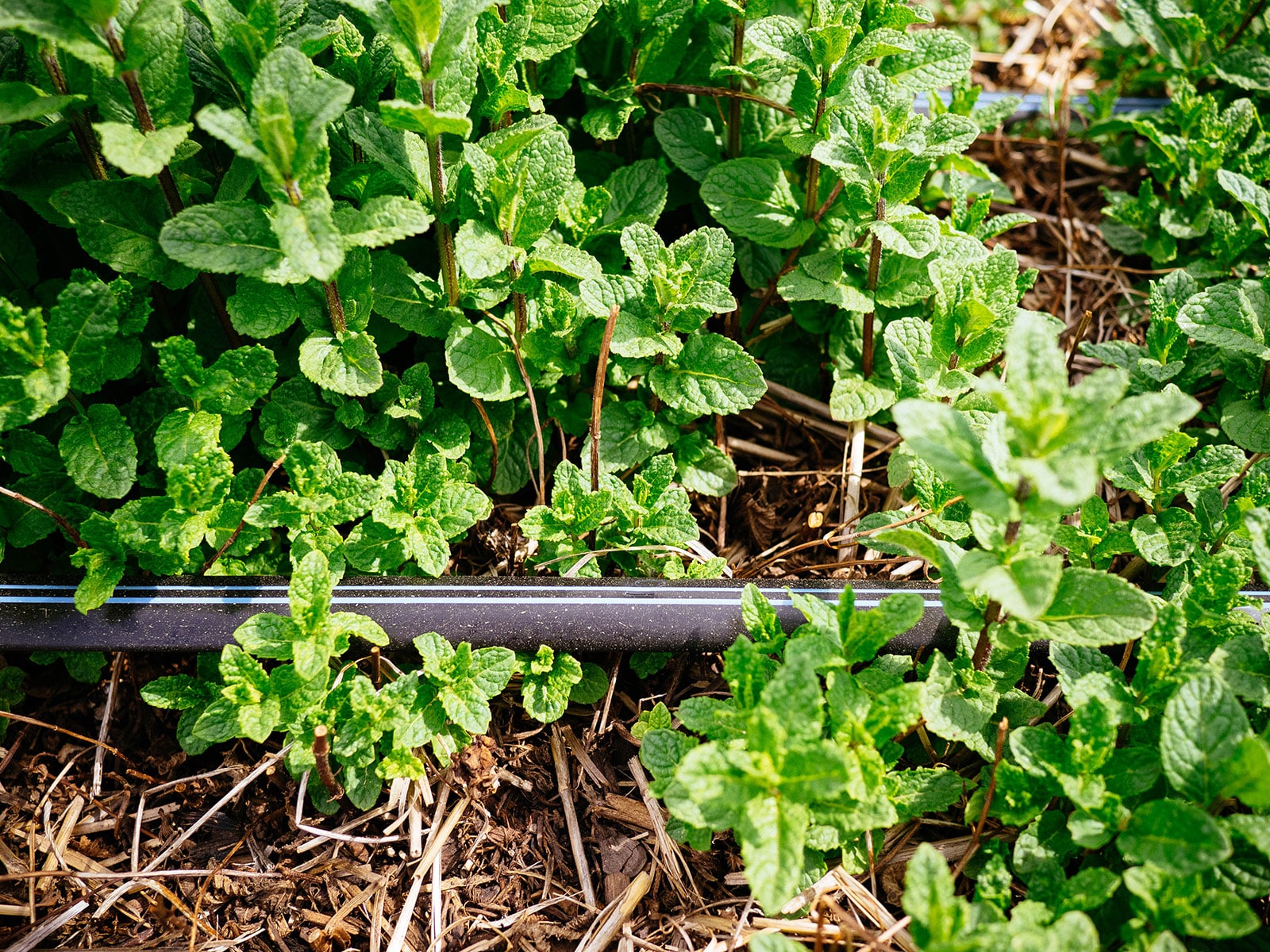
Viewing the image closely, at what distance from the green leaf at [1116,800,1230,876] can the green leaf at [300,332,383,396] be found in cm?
146

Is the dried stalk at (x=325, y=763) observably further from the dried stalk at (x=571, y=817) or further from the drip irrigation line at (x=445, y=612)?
the dried stalk at (x=571, y=817)

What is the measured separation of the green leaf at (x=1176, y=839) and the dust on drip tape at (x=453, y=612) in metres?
0.46

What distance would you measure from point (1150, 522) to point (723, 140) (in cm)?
125

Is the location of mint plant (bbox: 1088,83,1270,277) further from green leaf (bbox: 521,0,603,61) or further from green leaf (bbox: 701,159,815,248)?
green leaf (bbox: 521,0,603,61)

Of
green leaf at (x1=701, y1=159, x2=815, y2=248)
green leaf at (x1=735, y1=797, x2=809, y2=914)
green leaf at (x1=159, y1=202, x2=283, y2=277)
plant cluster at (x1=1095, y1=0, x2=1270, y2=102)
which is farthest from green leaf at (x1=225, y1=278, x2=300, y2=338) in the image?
plant cluster at (x1=1095, y1=0, x2=1270, y2=102)

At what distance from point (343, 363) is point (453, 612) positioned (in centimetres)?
51

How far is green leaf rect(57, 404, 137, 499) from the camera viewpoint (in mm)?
1599

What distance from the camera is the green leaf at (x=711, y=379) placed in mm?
1827

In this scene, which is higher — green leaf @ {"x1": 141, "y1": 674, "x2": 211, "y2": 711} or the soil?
green leaf @ {"x1": 141, "y1": 674, "x2": 211, "y2": 711}

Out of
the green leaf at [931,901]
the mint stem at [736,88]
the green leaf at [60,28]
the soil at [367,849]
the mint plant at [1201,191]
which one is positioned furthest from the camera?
the mint plant at [1201,191]

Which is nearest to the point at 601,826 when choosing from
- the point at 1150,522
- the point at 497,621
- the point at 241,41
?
the point at 497,621

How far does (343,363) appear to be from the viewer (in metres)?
1.69

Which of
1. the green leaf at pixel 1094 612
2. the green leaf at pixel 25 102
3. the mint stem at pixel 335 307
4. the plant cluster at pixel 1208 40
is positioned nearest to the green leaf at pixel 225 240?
the mint stem at pixel 335 307

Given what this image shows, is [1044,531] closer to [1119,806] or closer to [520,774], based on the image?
[1119,806]
